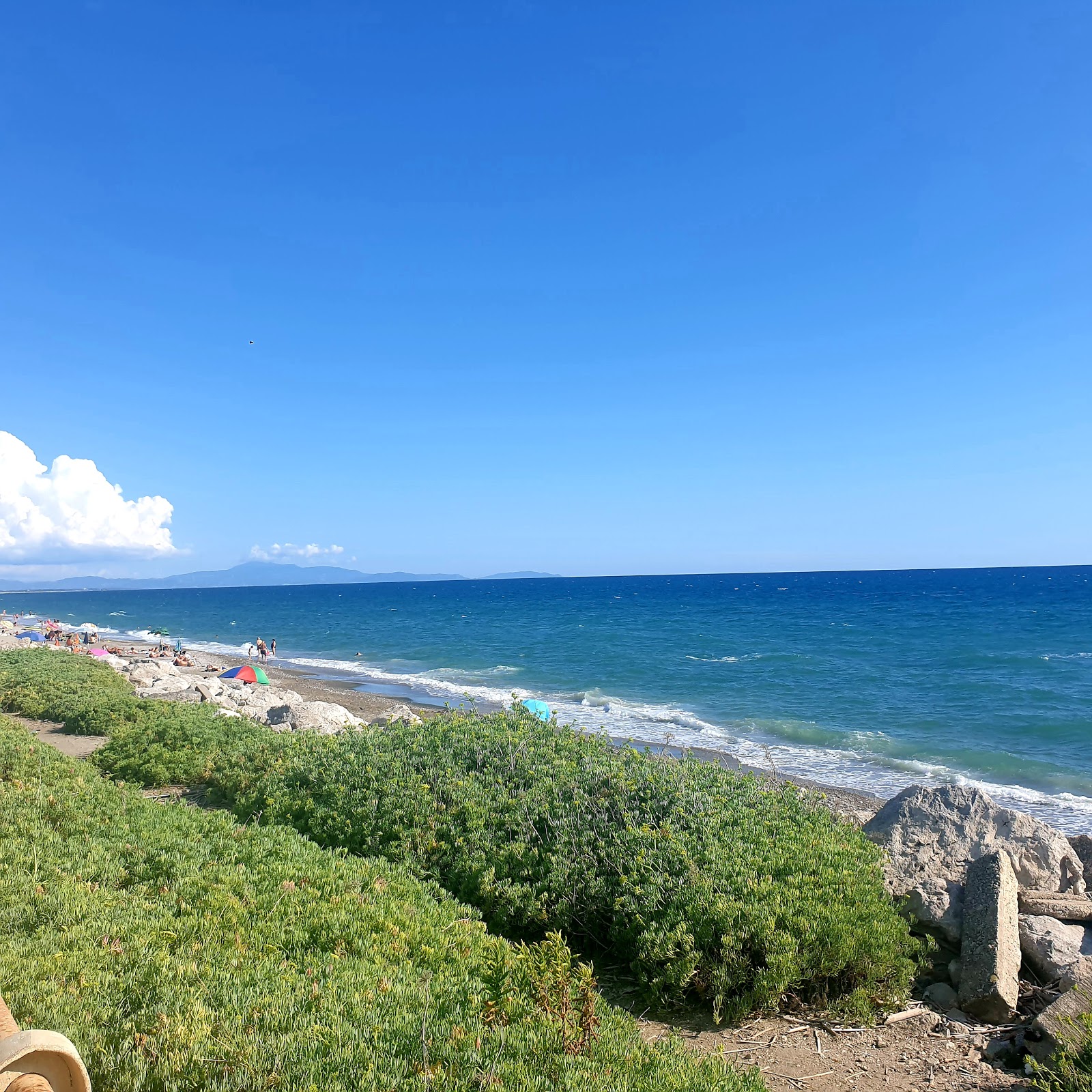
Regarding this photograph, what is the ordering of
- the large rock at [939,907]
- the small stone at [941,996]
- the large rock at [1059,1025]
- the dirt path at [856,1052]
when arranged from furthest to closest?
the large rock at [939,907], the small stone at [941,996], the dirt path at [856,1052], the large rock at [1059,1025]

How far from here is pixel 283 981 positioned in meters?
4.77

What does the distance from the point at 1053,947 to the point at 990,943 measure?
0.73m

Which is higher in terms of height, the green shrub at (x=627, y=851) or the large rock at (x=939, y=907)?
the green shrub at (x=627, y=851)

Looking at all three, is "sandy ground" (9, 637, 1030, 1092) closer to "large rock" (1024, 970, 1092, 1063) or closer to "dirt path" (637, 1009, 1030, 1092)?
"dirt path" (637, 1009, 1030, 1092)

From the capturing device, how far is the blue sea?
66.1ft

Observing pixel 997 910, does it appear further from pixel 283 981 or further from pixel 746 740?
pixel 746 740

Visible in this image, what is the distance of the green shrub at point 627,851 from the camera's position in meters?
6.08

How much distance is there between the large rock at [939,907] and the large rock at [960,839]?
0.84ft

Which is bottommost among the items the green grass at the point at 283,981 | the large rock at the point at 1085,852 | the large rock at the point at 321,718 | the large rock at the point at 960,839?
the large rock at the point at 321,718

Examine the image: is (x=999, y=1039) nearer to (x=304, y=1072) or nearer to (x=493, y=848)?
(x=493, y=848)

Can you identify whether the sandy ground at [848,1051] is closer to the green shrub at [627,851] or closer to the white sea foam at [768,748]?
the green shrub at [627,851]

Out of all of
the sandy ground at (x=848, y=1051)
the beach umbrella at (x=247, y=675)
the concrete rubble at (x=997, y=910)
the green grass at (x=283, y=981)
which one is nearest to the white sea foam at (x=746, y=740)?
the concrete rubble at (x=997, y=910)

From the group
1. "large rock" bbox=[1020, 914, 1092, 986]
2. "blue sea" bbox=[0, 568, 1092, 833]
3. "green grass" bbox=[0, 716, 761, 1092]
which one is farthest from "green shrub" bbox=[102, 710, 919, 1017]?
"blue sea" bbox=[0, 568, 1092, 833]

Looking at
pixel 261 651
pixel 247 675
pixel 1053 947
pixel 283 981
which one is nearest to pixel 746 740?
pixel 1053 947
